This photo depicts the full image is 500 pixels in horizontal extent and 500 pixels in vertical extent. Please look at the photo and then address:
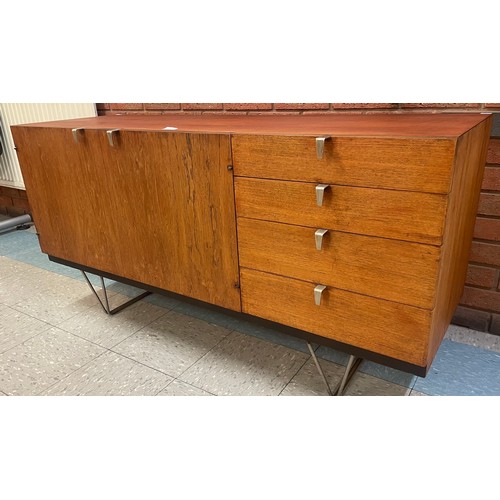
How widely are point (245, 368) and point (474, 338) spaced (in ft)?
2.72

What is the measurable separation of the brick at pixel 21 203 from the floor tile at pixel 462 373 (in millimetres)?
2893

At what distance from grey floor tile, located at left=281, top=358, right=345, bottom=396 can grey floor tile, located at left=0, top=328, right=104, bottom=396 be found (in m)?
0.75

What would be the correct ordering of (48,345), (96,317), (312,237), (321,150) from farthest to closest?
(96,317)
(48,345)
(312,237)
(321,150)

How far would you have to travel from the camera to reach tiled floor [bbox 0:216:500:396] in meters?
1.42

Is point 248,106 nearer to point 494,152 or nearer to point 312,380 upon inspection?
point 494,152

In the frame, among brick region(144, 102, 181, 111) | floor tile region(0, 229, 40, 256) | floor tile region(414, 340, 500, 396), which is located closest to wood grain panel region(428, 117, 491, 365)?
floor tile region(414, 340, 500, 396)

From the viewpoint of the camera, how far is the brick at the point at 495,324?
1.59 metres

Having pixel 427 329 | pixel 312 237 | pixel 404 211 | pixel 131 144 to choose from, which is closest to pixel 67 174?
pixel 131 144

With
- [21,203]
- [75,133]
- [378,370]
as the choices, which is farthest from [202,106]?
[21,203]

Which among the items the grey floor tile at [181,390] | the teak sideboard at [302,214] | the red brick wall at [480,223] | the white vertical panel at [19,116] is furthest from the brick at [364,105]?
the white vertical panel at [19,116]

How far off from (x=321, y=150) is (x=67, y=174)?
101 cm

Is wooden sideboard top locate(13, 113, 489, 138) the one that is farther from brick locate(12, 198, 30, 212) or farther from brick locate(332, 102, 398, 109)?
brick locate(12, 198, 30, 212)
